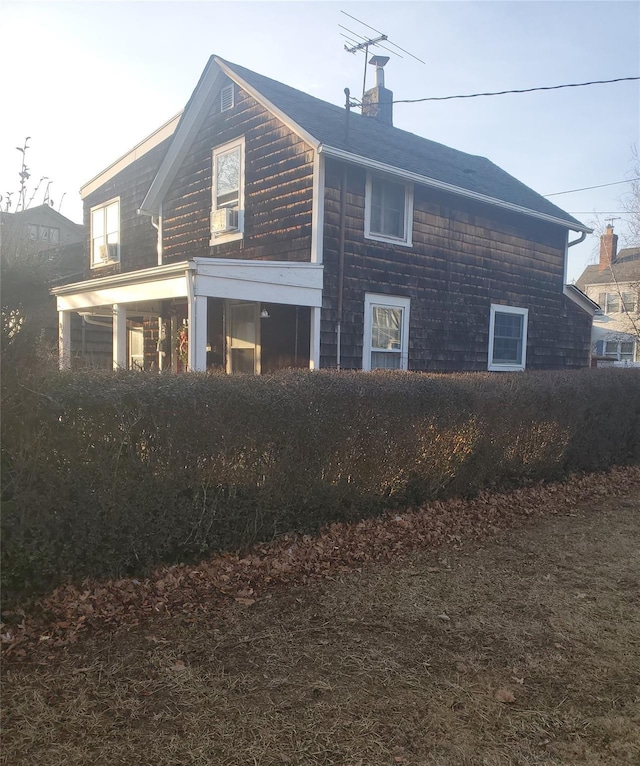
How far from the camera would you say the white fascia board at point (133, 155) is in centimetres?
1584

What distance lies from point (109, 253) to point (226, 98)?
6.32m

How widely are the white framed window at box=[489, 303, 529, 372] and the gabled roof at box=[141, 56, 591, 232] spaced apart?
2353mm

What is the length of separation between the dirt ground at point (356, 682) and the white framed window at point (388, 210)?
8.13 meters

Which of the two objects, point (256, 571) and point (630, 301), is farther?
point (630, 301)

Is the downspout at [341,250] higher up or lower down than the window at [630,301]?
lower down

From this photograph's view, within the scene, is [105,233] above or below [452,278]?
above

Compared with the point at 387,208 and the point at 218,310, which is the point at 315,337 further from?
the point at 218,310

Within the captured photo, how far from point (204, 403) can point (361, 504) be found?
205 centimetres

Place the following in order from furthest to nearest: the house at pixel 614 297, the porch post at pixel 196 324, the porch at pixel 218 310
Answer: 1. the house at pixel 614 297
2. the porch at pixel 218 310
3. the porch post at pixel 196 324

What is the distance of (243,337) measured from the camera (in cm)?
1271

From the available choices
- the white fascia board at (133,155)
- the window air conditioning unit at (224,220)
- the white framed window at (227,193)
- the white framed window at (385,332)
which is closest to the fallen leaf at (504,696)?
the white framed window at (385,332)

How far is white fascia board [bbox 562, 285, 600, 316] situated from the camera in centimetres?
1609

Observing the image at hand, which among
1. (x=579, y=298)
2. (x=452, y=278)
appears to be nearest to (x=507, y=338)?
(x=452, y=278)

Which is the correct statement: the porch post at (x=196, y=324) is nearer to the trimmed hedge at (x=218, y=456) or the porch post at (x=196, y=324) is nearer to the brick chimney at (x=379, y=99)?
the trimmed hedge at (x=218, y=456)
